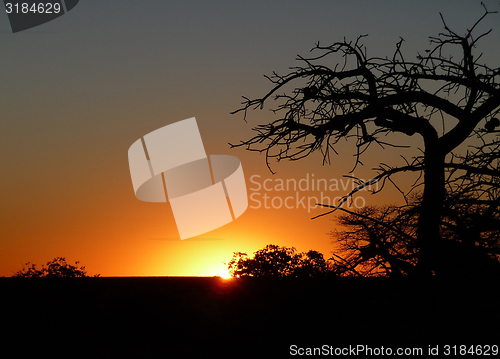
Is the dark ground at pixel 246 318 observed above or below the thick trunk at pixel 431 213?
below

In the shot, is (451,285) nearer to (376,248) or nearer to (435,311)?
(435,311)

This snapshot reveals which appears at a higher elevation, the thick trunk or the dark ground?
the thick trunk

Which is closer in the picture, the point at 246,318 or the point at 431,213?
the point at 431,213

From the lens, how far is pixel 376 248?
3084mm

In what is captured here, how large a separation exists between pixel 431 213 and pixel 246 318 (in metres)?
2.21

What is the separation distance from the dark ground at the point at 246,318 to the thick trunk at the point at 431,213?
8.2 inches

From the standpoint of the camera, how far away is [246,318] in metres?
4.24

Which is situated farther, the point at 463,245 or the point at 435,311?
the point at 435,311

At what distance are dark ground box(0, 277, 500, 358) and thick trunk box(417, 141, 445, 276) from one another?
0.21 metres

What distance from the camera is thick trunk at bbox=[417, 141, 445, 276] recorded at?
3.22m

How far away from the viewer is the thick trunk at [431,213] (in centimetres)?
322

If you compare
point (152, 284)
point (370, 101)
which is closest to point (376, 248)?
point (370, 101)

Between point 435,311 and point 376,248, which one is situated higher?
point 376,248

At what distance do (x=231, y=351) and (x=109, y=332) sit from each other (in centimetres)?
127
